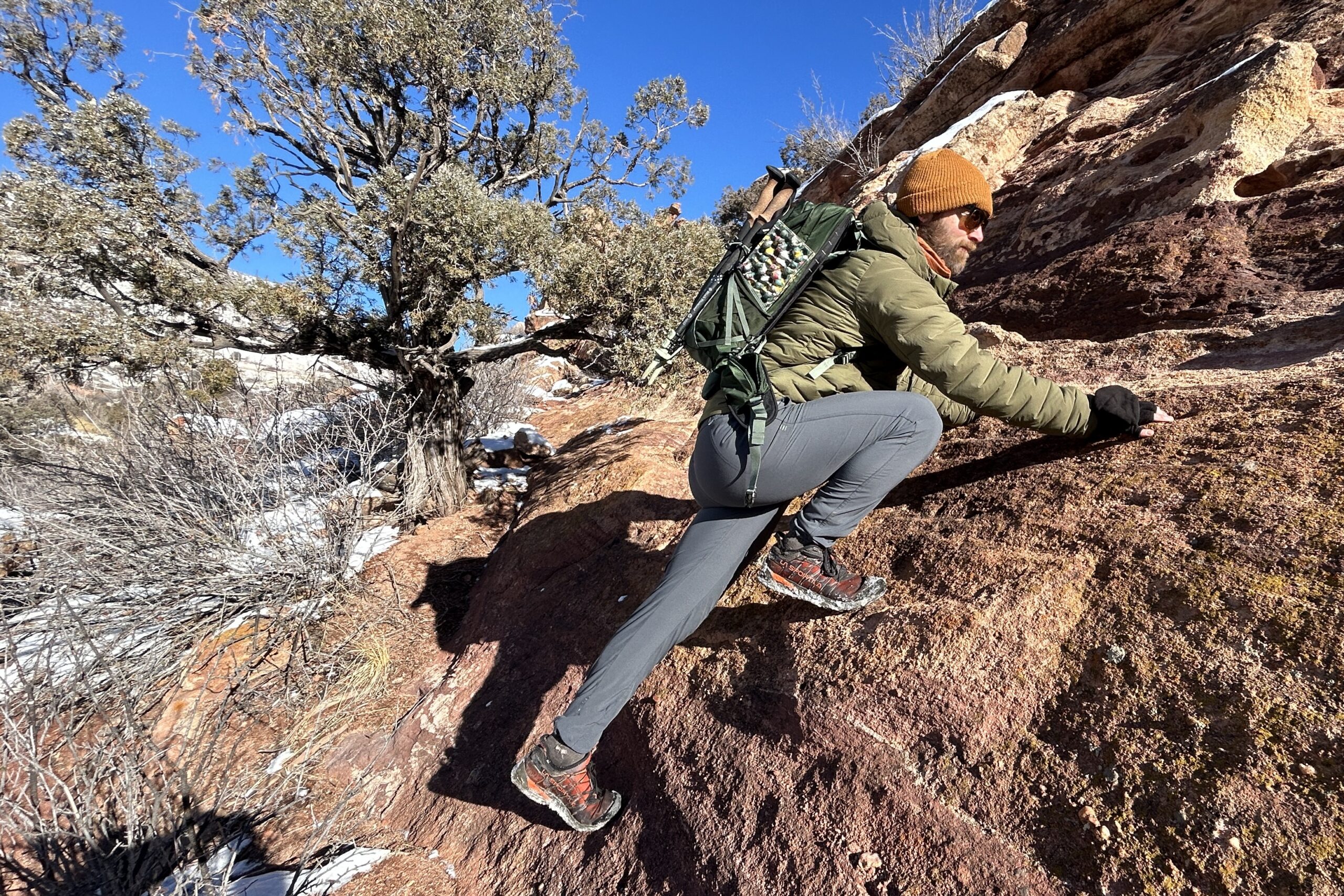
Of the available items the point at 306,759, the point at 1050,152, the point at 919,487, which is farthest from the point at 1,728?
the point at 1050,152

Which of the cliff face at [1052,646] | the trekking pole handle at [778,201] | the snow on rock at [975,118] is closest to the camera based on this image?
the cliff face at [1052,646]

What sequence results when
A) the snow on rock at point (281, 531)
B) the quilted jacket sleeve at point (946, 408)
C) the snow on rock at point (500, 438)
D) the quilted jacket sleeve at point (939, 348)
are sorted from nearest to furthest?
1. the quilted jacket sleeve at point (939, 348)
2. the quilted jacket sleeve at point (946, 408)
3. the snow on rock at point (281, 531)
4. the snow on rock at point (500, 438)

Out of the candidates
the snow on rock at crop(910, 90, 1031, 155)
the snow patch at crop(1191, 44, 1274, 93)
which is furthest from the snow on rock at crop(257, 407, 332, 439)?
the snow patch at crop(1191, 44, 1274, 93)

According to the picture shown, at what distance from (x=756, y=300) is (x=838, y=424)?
426 millimetres

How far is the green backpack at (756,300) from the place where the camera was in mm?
1561

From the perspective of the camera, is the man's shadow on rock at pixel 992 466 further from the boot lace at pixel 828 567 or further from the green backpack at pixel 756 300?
the green backpack at pixel 756 300

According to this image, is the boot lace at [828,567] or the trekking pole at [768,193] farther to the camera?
the trekking pole at [768,193]

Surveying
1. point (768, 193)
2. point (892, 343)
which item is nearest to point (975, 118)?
point (768, 193)

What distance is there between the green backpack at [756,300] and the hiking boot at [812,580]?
22cm

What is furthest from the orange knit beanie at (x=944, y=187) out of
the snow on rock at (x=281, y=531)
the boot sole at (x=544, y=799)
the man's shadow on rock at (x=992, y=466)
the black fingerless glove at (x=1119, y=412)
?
A: the snow on rock at (x=281, y=531)

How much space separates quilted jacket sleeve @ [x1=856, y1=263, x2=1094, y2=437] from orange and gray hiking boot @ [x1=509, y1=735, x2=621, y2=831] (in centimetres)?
140

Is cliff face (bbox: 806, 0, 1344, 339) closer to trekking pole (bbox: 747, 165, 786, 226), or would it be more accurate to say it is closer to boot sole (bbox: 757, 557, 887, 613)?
trekking pole (bbox: 747, 165, 786, 226)

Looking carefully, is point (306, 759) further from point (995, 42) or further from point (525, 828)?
point (995, 42)

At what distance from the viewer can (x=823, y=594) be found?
1670mm
